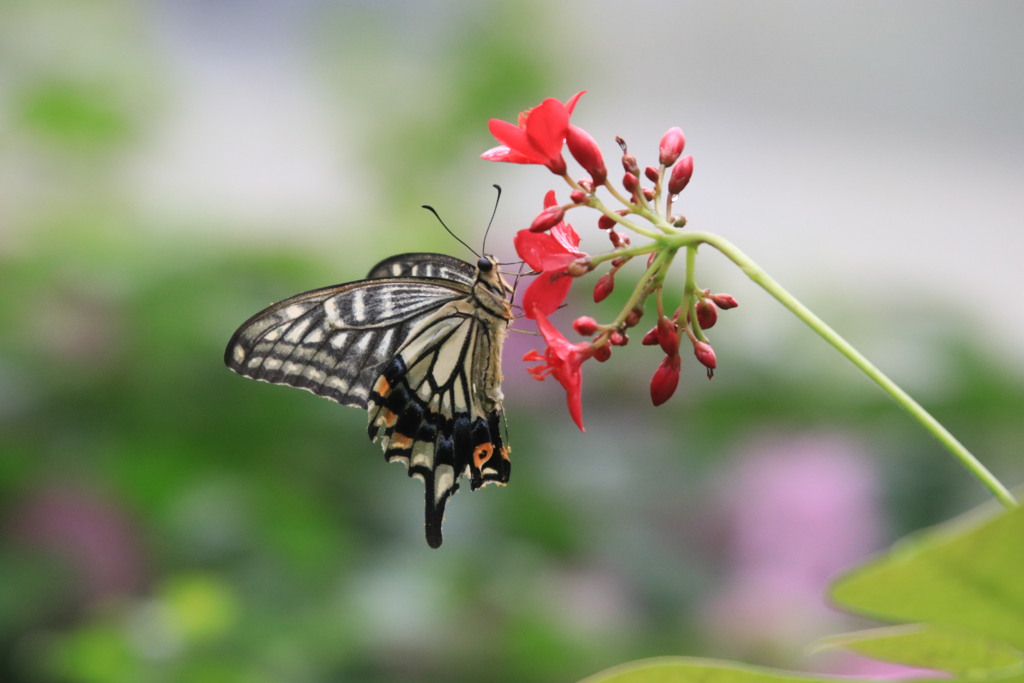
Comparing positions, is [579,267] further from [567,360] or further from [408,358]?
[408,358]

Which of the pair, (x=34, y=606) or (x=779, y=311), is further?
(x=779, y=311)

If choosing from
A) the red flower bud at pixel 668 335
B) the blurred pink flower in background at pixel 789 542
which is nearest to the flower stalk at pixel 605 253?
the red flower bud at pixel 668 335

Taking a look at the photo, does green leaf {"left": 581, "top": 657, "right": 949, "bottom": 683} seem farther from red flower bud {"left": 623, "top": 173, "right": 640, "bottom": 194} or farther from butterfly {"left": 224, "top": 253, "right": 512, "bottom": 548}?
butterfly {"left": 224, "top": 253, "right": 512, "bottom": 548}

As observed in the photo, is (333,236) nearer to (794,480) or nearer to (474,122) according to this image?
(474,122)

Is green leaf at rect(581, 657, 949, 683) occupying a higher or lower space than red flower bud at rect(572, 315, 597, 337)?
lower

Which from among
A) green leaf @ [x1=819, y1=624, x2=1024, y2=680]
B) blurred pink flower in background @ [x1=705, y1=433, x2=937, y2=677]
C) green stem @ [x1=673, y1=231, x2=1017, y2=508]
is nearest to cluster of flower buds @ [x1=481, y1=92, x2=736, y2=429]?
green stem @ [x1=673, y1=231, x2=1017, y2=508]

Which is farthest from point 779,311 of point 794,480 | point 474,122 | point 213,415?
point 213,415
